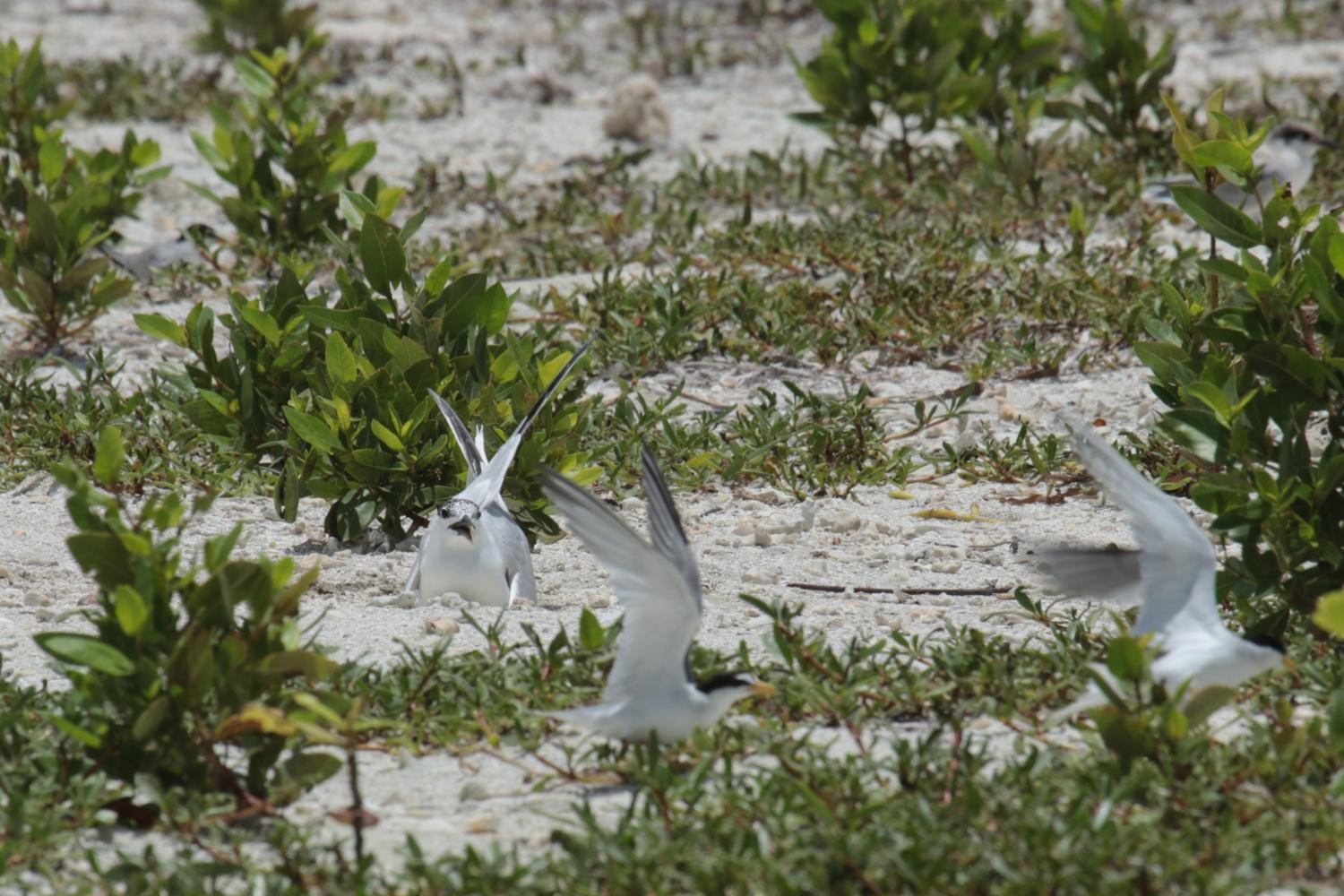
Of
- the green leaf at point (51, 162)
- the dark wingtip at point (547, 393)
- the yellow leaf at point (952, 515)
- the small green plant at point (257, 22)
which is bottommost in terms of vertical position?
the yellow leaf at point (952, 515)

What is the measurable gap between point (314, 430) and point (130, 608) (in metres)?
1.37

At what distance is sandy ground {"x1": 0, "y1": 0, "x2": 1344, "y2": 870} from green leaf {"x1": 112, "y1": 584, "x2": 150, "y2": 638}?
398 mm

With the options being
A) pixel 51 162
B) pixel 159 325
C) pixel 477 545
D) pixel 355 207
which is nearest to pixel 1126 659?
pixel 477 545

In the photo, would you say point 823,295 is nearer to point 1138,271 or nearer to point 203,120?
point 1138,271

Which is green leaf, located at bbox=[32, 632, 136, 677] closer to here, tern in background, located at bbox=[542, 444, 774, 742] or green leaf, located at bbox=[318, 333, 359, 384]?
tern in background, located at bbox=[542, 444, 774, 742]

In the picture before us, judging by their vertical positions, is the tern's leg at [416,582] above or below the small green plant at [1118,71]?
below

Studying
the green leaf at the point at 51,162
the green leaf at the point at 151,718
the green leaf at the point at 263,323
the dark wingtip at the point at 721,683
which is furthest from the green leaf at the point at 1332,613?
the green leaf at the point at 51,162

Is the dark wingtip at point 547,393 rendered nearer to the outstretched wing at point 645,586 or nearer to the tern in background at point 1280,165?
the outstretched wing at point 645,586

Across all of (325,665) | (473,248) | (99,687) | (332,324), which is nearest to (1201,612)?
(325,665)

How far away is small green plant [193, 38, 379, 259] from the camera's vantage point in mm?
5906

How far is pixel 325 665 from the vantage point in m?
2.58

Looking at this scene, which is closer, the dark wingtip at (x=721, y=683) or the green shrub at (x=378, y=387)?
the dark wingtip at (x=721, y=683)

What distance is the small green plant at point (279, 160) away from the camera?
591cm

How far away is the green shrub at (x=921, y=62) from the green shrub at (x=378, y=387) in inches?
123
